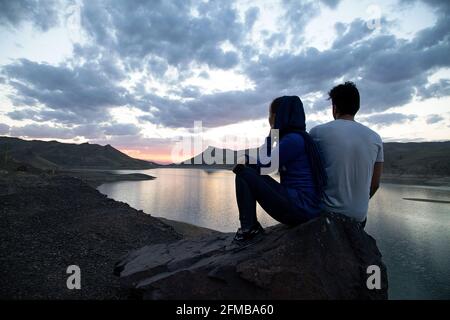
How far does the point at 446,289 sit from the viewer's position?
44.5ft

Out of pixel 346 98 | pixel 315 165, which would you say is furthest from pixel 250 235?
pixel 346 98

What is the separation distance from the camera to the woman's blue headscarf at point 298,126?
14.9ft

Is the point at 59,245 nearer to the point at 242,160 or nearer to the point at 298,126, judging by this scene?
the point at 242,160

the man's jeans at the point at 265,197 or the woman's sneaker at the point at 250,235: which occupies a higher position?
the man's jeans at the point at 265,197

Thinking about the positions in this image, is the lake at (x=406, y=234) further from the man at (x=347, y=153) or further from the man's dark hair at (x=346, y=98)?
the man's dark hair at (x=346, y=98)

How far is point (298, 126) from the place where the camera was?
461 cm

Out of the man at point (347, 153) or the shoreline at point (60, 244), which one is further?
the shoreline at point (60, 244)

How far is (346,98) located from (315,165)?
1.22 metres

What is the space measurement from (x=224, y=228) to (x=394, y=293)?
50.6ft

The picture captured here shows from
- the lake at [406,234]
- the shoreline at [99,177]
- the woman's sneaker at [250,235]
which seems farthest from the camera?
the shoreline at [99,177]

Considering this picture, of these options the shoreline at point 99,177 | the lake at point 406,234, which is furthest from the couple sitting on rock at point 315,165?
the shoreline at point 99,177

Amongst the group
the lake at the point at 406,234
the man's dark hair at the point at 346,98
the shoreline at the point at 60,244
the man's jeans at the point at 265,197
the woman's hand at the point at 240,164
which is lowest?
the lake at the point at 406,234

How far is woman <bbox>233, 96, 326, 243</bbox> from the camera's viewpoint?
14.9ft

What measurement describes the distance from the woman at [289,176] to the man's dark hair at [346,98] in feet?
2.12
